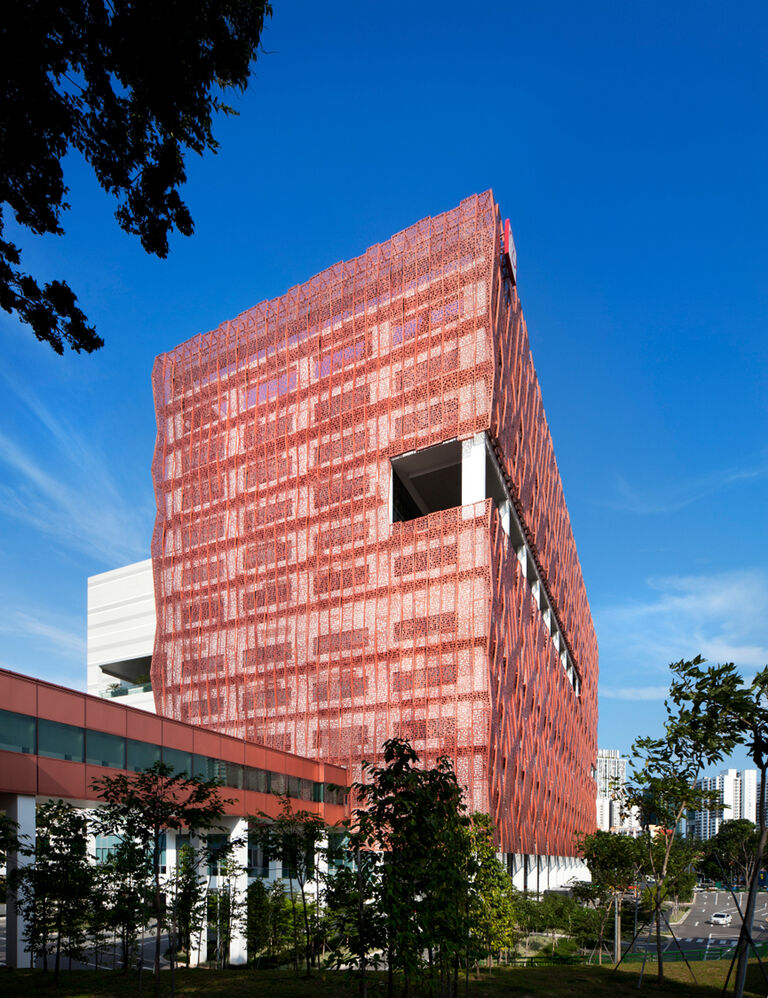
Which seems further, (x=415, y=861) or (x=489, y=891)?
(x=489, y=891)

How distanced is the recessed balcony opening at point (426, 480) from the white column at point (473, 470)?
161cm

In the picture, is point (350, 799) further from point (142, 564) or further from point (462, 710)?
point (142, 564)

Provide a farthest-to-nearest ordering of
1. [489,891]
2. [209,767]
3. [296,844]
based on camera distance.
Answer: [209,767], [296,844], [489,891]

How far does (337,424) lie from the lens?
73250 mm

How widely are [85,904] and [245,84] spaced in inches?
940

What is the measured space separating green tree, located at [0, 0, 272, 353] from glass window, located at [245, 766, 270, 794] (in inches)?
1518

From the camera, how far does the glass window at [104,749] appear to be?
34.4 meters

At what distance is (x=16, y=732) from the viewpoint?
1191 inches

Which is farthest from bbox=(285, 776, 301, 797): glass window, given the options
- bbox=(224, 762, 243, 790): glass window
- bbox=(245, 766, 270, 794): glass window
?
bbox=(224, 762, 243, 790): glass window

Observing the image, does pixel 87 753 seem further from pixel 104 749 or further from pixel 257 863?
pixel 257 863

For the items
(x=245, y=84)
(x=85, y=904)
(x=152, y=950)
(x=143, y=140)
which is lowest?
(x=152, y=950)

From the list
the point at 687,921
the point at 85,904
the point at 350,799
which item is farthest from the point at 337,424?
the point at 687,921

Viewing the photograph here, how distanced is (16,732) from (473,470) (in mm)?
42248

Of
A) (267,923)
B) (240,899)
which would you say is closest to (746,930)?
(267,923)
